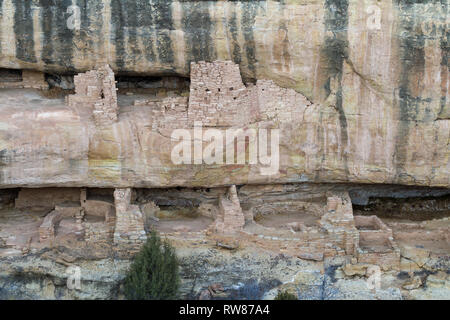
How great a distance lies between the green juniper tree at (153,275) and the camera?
1321 cm

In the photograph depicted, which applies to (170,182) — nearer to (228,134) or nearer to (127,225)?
(127,225)

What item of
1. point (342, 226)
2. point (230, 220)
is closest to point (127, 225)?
Answer: point (230, 220)

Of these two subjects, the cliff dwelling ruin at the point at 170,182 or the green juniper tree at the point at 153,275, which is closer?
the green juniper tree at the point at 153,275

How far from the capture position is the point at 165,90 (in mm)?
15555

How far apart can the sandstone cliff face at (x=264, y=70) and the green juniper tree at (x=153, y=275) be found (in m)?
1.50

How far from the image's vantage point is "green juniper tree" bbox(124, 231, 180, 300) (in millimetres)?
13211

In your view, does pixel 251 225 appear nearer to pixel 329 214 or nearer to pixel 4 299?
pixel 329 214

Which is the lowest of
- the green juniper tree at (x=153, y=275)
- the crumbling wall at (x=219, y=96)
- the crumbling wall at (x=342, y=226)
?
the green juniper tree at (x=153, y=275)

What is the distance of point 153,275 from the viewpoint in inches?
525

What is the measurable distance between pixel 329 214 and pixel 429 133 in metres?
2.21

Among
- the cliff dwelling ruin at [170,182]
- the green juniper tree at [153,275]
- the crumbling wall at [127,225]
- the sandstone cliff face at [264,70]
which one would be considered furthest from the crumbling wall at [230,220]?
the crumbling wall at [127,225]

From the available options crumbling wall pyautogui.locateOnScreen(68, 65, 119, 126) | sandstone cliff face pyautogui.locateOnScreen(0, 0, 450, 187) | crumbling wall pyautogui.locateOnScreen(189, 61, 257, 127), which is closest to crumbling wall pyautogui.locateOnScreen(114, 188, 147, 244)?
sandstone cliff face pyautogui.locateOnScreen(0, 0, 450, 187)

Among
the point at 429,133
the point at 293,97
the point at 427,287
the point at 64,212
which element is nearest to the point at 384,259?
the point at 427,287

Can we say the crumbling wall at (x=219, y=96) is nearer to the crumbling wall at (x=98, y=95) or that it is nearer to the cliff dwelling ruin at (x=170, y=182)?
the cliff dwelling ruin at (x=170, y=182)
